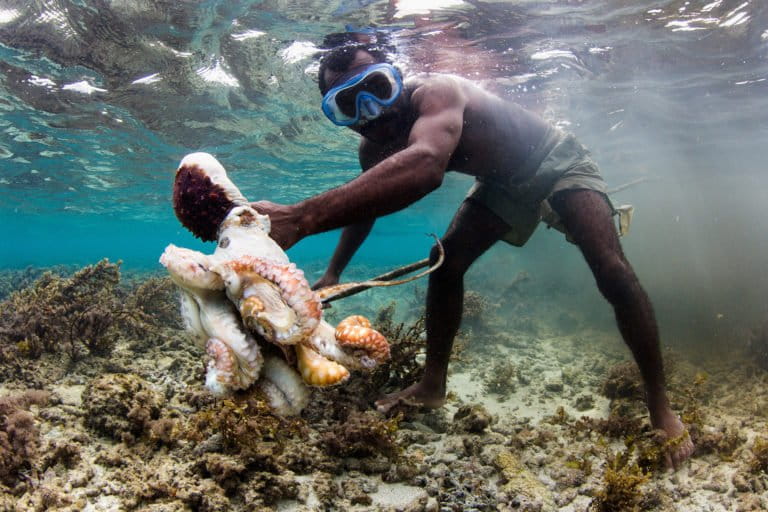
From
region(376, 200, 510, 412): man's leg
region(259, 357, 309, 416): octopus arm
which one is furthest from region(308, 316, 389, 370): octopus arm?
region(376, 200, 510, 412): man's leg

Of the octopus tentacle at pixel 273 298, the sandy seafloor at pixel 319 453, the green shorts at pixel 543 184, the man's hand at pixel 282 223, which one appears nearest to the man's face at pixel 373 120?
the green shorts at pixel 543 184

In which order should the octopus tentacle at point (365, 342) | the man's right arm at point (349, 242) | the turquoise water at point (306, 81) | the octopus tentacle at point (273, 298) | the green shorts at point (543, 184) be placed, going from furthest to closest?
1. the turquoise water at point (306, 81)
2. the man's right arm at point (349, 242)
3. the green shorts at point (543, 184)
4. the octopus tentacle at point (365, 342)
5. the octopus tentacle at point (273, 298)

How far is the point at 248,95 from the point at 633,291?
11.5 metres

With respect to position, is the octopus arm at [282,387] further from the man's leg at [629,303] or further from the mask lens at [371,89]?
the man's leg at [629,303]

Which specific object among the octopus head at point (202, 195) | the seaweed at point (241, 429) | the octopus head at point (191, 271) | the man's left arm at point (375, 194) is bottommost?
the seaweed at point (241, 429)

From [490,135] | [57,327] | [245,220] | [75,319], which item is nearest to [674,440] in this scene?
[490,135]

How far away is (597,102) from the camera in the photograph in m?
→ 14.2

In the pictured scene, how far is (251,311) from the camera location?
1469mm

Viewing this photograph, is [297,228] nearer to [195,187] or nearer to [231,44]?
[195,187]

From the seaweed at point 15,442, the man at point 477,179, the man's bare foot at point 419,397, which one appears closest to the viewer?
the seaweed at point 15,442

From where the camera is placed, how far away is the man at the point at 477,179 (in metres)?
2.67

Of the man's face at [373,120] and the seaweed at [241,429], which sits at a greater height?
the man's face at [373,120]

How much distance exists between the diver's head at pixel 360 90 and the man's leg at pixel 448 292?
57.9 inches

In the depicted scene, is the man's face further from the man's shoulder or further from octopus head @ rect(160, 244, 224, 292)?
octopus head @ rect(160, 244, 224, 292)
